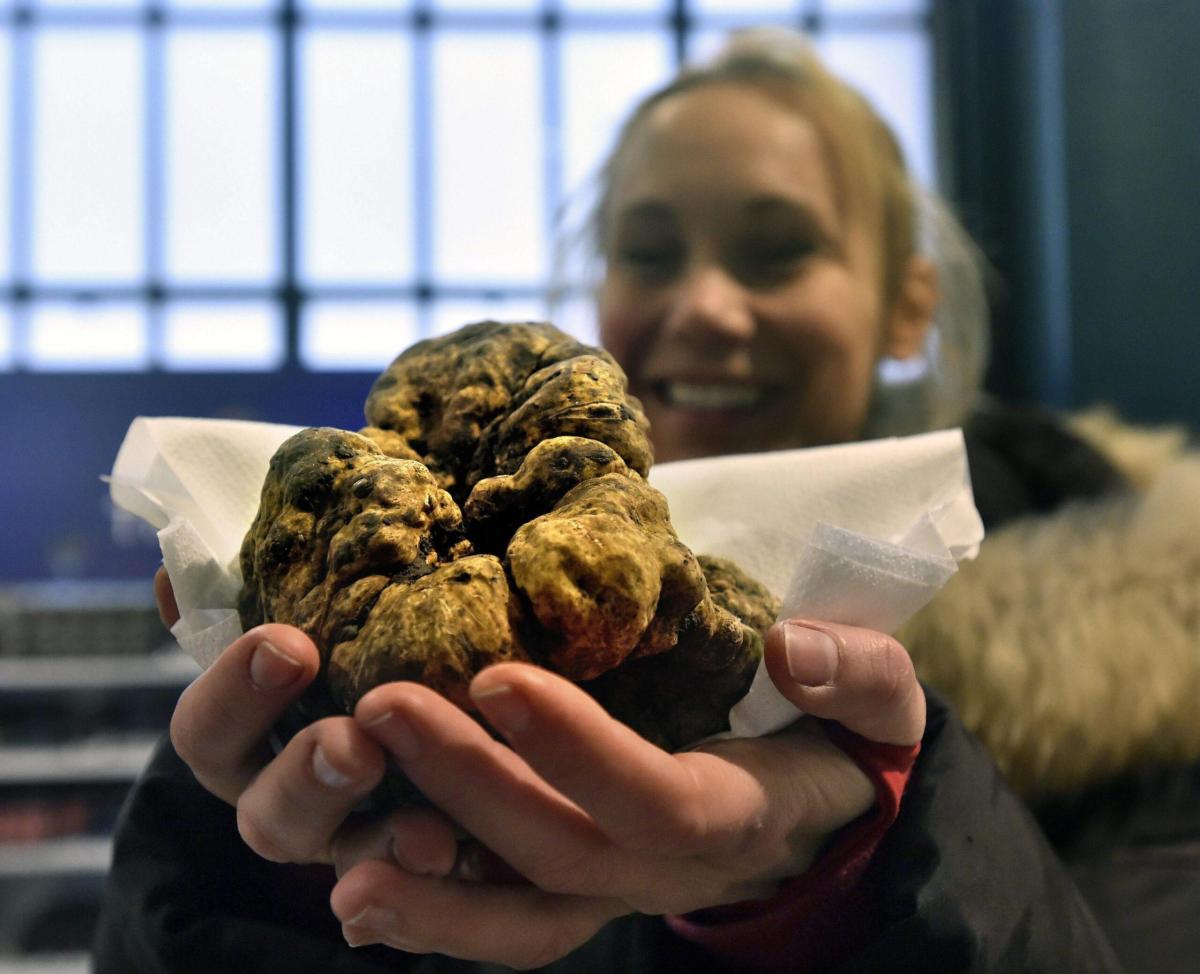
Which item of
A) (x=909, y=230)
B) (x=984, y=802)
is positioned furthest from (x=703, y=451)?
(x=984, y=802)

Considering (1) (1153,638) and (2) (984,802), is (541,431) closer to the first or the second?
(2) (984,802)

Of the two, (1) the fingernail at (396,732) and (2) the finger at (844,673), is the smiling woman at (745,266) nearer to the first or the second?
(2) the finger at (844,673)

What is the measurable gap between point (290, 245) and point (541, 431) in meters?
4.99

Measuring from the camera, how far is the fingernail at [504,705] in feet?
1.24

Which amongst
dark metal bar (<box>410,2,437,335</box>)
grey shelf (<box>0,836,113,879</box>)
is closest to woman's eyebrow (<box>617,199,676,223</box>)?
grey shelf (<box>0,836,113,879</box>)

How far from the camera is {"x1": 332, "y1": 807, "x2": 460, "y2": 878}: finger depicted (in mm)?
431

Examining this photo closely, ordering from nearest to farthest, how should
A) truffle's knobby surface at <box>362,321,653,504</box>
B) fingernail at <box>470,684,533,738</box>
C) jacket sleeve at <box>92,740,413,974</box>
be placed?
fingernail at <box>470,684,533,738</box>
truffle's knobby surface at <box>362,321,653,504</box>
jacket sleeve at <box>92,740,413,974</box>

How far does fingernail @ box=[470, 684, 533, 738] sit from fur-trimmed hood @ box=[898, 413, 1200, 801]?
739mm

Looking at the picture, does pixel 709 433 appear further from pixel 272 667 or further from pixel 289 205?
pixel 289 205

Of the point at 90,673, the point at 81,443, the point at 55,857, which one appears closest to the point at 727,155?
the point at 90,673

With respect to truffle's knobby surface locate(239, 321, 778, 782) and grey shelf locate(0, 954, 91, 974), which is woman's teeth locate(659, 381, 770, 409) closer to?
truffle's knobby surface locate(239, 321, 778, 782)

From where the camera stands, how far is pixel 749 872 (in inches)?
21.2

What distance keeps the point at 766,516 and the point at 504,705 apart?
330 millimetres

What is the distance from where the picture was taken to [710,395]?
1170 millimetres
